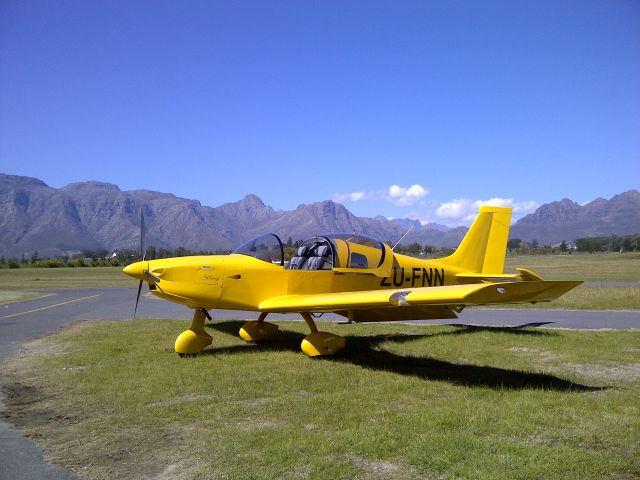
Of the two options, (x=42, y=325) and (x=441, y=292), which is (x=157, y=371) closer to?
(x=441, y=292)

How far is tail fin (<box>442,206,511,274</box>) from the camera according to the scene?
12703mm

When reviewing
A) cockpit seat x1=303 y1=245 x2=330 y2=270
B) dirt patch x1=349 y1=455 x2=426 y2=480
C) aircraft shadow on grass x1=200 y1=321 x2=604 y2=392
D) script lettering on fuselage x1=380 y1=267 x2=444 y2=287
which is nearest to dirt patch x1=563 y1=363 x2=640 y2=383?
aircraft shadow on grass x1=200 y1=321 x2=604 y2=392

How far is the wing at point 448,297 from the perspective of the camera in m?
6.79

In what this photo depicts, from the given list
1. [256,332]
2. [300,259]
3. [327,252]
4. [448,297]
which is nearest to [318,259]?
[327,252]

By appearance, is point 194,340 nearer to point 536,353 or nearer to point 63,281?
point 536,353

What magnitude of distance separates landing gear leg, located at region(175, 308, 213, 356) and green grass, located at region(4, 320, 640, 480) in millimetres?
252

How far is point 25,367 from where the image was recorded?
893 cm

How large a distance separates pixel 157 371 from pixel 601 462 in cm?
630

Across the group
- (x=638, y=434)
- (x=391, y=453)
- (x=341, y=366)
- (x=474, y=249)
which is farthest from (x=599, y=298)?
(x=391, y=453)

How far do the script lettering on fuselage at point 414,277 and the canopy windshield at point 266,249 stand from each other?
217 centimetres

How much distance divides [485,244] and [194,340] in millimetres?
7328

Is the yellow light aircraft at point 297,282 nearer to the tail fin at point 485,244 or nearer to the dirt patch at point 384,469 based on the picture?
the tail fin at point 485,244

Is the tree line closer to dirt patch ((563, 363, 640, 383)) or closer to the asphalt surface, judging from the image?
the asphalt surface

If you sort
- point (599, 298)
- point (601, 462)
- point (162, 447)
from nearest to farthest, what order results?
point (601, 462), point (162, 447), point (599, 298)
